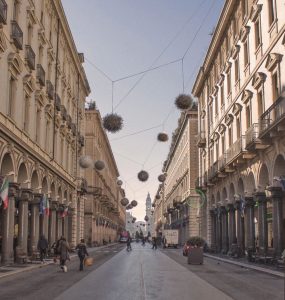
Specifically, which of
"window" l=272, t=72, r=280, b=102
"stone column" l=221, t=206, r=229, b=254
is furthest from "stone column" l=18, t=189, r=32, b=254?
"stone column" l=221, t=206, r=229, b=254

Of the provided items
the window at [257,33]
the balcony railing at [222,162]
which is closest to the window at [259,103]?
the window at [257,33]

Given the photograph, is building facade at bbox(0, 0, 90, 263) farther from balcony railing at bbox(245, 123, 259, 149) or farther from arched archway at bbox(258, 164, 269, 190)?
arched archway at bbox(258, 164, 269, 190)

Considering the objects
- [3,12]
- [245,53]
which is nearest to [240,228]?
[245,53]

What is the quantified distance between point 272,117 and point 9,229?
15.0 meters

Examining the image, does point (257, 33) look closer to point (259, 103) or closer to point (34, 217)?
point (259, 103)

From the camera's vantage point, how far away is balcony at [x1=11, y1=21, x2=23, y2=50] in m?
28.6

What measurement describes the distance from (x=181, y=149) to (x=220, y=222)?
1395 inches

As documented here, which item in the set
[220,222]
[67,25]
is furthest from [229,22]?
[220,222]

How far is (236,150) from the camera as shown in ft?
125

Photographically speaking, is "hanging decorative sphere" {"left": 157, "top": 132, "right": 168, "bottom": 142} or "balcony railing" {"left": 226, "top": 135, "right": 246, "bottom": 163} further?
"balcony railing" {"left": 226, "top": 135, "right": 246, "bottom": 163}

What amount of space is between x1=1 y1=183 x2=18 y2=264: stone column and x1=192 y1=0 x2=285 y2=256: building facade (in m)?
13.6

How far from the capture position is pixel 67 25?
4769 centimetres

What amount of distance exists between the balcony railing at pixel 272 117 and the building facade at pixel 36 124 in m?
13.1

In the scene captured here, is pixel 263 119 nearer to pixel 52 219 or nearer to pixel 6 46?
pixel 6 46
